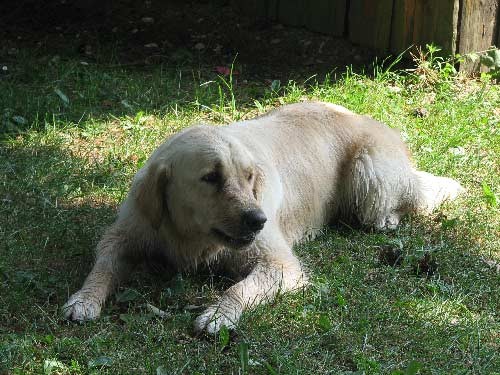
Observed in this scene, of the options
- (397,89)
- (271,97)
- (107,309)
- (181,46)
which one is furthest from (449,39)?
(107,309)

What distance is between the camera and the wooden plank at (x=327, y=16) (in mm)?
8922

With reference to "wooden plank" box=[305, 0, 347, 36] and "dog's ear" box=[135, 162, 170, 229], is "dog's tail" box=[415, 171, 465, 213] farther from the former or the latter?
"wooden plank" box=[305, 0, 347, 36]

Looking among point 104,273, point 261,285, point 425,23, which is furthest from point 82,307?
point 425,23

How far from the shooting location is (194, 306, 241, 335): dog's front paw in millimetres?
4504

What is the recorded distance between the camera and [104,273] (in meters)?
4.99

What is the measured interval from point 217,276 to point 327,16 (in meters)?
4.47

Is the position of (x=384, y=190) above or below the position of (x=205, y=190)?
below

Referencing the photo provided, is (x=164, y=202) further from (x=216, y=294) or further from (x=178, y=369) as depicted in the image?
(x=178, y=369)

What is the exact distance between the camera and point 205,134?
5023 mm

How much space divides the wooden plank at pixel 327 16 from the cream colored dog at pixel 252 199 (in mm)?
2817

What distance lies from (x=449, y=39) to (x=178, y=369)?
496 cm

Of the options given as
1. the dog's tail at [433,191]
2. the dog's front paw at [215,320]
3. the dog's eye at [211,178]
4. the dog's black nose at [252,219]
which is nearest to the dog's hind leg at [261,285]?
the dog's front paw at [215,320]

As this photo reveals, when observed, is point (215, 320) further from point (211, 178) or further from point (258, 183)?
point (258, 183)

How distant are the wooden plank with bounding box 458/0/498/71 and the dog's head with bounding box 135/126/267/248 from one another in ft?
12.2
